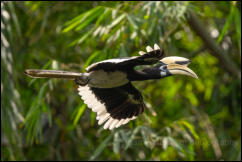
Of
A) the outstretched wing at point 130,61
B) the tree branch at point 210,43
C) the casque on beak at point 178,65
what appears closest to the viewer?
the outstretched wing at point 130,61

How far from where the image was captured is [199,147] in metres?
2.78

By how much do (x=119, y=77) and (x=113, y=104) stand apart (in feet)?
0.91

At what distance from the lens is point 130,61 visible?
109 cm

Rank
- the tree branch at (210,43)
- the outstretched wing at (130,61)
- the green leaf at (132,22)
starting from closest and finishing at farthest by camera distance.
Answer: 1. the outstretched wing at (130,61)
2. the green leaf at (132,22)
3. the tree branch at (210,43)

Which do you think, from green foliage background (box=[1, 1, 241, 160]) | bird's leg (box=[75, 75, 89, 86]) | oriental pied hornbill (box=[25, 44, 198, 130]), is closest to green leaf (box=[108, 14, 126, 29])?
green foliage background (box=[1, 1, 241, 160])

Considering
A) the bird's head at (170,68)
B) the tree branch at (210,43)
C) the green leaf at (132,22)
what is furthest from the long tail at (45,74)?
the tree branch at (210,43)

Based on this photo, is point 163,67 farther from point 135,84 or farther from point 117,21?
point 135,84

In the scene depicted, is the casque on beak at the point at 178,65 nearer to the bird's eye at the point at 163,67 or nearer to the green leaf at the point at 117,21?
the bird's eye at the point at 163,67

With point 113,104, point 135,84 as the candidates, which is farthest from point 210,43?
point 113,104

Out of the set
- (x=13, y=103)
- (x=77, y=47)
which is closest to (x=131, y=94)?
(x=13, y=103)

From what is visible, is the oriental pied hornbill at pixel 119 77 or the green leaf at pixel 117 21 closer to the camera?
the oriental pied hornbill at pixel 119 77

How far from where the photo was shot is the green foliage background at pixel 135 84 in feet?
6.64

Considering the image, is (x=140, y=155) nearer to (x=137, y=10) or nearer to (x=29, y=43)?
(x=137, y=10)

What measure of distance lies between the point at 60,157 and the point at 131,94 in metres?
1.35
